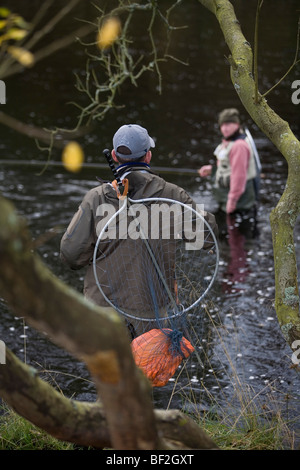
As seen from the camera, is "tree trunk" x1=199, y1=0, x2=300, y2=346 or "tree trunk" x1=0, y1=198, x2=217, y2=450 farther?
"tree trunk" x1=199, y1=0, x2=300, y2=346

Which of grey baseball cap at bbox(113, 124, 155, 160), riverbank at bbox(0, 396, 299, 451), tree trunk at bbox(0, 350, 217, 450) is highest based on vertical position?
grey baseball cap at bbox(113, 124, 155, 160)

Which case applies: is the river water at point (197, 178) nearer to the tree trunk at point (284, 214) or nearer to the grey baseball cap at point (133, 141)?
the tree trunk at point (284, 214)

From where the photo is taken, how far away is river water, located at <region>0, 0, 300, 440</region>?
21.0 ft

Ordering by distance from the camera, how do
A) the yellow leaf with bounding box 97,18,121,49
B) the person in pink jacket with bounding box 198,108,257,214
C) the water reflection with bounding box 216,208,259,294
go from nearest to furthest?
1. the yellow leaf with bounding box 97,18,121,49
2. the water reflection with bounding box 216,208,259,294
3. the person in pink jacket with bounding box 198,108,257,214

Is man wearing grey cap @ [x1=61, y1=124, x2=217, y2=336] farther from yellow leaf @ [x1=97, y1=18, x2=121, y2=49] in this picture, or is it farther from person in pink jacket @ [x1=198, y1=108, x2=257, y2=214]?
person in pink jacket @ [x1=198, y1=108, x2=257, y2=214]

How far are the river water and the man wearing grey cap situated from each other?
2.74ft

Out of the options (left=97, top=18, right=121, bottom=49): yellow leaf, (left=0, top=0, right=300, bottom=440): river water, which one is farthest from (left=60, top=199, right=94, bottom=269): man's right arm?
(left=97, top=18, right=121, bottom=49): yellow leaf

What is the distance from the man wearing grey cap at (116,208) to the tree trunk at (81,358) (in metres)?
1.30

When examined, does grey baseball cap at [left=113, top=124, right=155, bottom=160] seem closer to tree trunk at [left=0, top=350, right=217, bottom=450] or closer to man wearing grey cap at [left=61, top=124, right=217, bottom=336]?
man wearing grey cap at [left=61, top=124, right=217, bottom=336]

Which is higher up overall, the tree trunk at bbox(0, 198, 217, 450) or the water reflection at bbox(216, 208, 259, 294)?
the water reflection at bbox(216, 208, 259, 294)

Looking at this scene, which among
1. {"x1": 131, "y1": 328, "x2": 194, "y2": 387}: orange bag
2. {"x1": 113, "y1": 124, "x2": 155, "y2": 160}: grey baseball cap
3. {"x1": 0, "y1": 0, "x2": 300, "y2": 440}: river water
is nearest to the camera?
{"x1": 131, "y1": 328, "x2": 194, "y2": 387}: orange bag

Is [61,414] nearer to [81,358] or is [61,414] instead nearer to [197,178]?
[81,358]

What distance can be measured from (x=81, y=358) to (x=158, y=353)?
64.5 inches

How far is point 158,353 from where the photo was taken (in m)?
4.66
